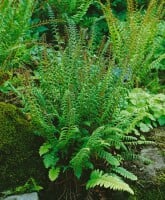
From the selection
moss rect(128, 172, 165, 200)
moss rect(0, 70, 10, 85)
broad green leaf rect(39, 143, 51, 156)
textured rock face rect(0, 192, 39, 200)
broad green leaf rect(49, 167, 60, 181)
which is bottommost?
moss rect(128, 172, 165, 200)

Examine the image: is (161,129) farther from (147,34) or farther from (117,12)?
(117,12)

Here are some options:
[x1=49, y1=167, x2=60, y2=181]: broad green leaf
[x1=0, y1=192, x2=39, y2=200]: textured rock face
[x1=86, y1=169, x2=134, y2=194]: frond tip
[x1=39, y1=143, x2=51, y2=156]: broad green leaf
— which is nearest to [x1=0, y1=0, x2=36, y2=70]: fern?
[x1=39, y1=143, x2=51, y2=156]: broad green leaf

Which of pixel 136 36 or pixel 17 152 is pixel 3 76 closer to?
pixel 17 152

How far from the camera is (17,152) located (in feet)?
13.6

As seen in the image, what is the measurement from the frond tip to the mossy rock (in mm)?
478

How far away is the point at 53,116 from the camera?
164 inches

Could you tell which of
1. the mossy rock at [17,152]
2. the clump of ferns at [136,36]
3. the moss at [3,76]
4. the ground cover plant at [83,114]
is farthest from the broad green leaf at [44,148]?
the clump of ferns at [136,36]

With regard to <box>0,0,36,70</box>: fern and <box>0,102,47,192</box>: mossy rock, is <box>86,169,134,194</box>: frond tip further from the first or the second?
<box>0,0,36,70</box>: fern

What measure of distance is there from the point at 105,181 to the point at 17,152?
882 mm

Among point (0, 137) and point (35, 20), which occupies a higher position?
point (35, 20)

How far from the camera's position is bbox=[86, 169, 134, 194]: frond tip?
3.59 m

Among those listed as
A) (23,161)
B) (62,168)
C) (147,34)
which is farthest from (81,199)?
(147,34)

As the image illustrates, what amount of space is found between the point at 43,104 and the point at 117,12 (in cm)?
296

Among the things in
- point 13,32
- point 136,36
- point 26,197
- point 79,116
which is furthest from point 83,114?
point 13,32
